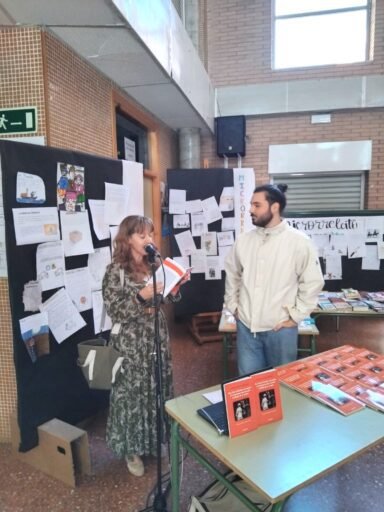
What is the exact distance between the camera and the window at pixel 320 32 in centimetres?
458

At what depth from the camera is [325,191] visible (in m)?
4.82

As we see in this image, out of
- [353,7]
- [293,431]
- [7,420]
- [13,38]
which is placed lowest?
[7,420]

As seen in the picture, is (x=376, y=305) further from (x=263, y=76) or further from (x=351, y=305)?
(x=263, y=76)

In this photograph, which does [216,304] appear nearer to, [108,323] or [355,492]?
[108,323]

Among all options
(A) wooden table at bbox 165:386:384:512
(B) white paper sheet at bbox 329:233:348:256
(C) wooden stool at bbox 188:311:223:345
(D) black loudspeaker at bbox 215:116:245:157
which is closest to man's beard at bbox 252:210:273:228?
(A) wooden table at bbox 165:386:384:512

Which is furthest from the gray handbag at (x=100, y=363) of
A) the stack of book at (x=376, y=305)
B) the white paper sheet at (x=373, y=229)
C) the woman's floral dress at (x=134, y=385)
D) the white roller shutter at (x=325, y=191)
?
the white roller shutter at (x=325, y=191)

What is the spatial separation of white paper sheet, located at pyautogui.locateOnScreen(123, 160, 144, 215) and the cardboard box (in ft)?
4.87

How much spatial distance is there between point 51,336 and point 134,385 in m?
0.59

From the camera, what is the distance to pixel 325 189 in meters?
4.81

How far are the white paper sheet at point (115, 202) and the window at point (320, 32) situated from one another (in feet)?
11.1

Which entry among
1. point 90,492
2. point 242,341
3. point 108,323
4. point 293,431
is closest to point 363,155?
point 242,341

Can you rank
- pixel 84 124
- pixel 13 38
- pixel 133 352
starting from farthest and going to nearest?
1. pixel 84 124
2. pixel 13 38
3. pixel 133 352

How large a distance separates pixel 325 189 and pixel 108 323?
3616 mm

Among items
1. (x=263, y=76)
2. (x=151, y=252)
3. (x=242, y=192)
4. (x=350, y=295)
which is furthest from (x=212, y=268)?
(x=263, y=76)
